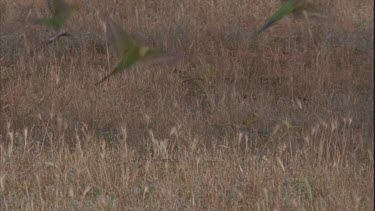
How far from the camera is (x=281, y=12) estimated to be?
938mm

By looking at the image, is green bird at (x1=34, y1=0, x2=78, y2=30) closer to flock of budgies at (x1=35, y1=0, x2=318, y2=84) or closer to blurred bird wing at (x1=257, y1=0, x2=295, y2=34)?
flock of budgies at (x1=35, y1=0, x2=318, y2=84)

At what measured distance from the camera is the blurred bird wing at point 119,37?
955 millimetres

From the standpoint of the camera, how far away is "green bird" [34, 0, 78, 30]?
1.01 m

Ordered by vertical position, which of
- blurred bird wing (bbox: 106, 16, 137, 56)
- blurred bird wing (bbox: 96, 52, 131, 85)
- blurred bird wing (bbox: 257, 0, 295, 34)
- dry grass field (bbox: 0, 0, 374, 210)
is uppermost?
blurred bird wing (bbox: 257, 0, 295, 34)

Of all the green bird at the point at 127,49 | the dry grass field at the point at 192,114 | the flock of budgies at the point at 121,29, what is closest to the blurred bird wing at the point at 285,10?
the flock of budgies at the point at 121,29

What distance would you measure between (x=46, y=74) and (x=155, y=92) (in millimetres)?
1023

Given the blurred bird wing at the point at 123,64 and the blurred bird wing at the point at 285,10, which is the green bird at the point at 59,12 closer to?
the blurred bird wing at the point at 123,64

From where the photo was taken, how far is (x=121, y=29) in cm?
96

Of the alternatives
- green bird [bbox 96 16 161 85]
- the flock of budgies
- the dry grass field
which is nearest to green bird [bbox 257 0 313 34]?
the flock of budgies

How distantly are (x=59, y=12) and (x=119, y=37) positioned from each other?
108 mm

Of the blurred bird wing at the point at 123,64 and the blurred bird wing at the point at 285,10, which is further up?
the blurred bird wing at the point at 285,10

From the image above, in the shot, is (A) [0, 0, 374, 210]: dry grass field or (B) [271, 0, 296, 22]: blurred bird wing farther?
(A) [0, 0, 374, 210]: dry grass field

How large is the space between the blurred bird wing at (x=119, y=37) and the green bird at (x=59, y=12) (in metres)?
0.08

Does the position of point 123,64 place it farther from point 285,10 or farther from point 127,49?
point 285,10
